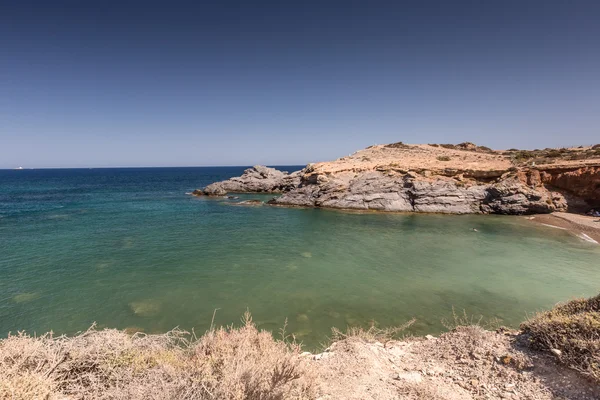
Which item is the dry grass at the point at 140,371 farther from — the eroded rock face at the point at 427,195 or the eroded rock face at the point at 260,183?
the eroded rock face at the point at 260,183

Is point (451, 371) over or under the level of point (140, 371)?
under

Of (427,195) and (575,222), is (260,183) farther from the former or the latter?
(575,222)

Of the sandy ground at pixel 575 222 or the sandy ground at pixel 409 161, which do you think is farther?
the sandy ground at pixel 409 161

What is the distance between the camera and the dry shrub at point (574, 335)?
442cm

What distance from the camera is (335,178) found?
36812mm

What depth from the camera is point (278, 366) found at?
4.16 metres

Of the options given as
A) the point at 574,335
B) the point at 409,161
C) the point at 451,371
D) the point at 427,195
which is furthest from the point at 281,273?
the point at 409,161

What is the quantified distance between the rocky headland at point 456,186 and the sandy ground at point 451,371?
27.9 m

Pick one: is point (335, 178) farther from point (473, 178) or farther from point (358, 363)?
point (358, 363)

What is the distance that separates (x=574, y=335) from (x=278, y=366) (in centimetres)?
533

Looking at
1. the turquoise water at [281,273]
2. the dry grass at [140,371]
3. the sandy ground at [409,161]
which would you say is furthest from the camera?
the sandy ground at [409,161]

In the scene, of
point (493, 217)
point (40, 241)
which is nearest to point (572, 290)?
point (493, 217)

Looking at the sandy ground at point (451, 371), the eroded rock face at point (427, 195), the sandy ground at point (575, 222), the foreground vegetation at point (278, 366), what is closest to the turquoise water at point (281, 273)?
the sandy ground at point (575, 222)

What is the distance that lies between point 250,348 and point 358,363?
7.68 ft
